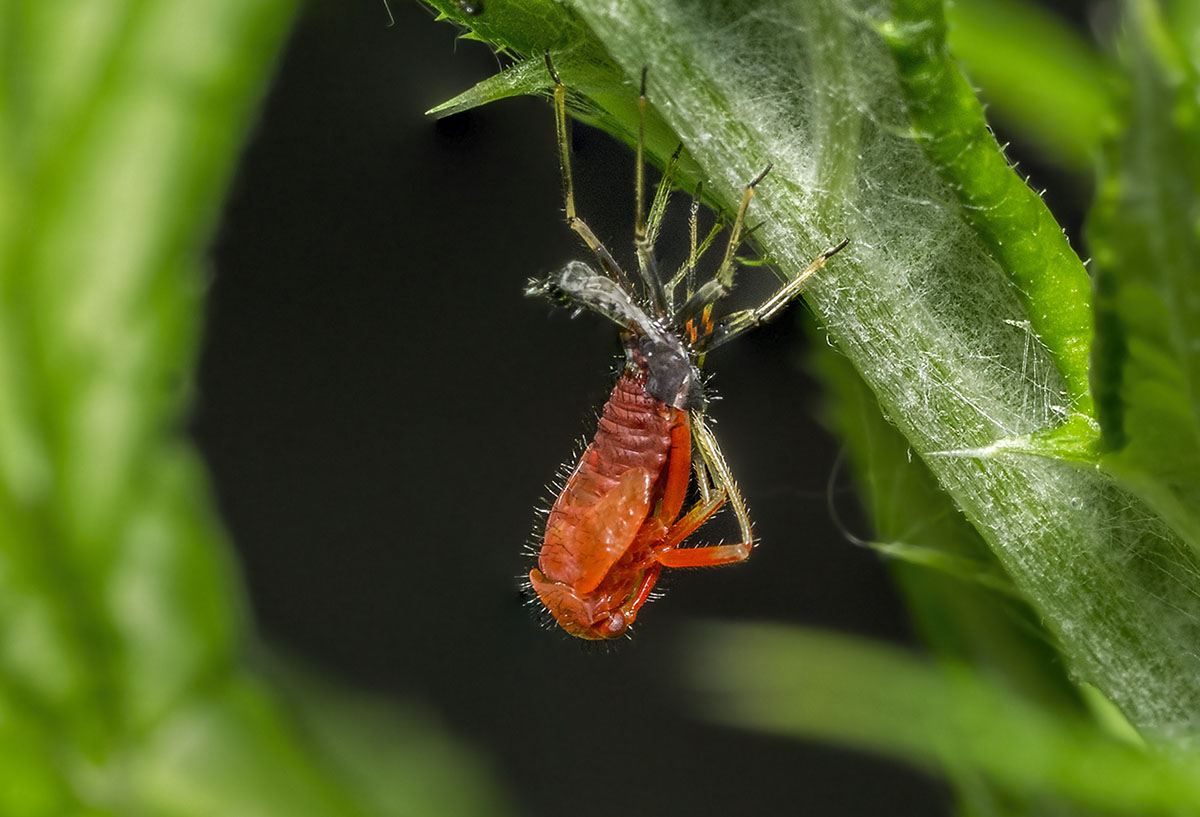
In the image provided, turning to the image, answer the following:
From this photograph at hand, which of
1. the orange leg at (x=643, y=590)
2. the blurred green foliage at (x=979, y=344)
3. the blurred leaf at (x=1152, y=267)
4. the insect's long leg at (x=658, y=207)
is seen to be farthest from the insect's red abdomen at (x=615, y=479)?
the blurred leaf at (x=1152, y=267)

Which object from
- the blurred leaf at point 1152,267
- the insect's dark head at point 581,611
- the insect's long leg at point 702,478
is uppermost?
the blurred leaf at point 1152,267

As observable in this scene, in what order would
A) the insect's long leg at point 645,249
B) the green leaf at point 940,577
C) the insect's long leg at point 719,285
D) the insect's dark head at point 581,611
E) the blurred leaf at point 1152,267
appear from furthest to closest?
the insect's dark head at point 581,611 < the insect's long leg at point 645,249 < the insect's long leg at point 719,285 < the green leaf at point 940,577 < the blurred leaf at point 1152,267

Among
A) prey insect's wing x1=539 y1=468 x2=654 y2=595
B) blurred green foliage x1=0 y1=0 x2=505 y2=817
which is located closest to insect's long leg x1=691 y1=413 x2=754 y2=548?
prey insect's wing x1=539 y1=468 x2=654 y2=595

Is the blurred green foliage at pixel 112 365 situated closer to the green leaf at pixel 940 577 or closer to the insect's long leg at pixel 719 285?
the insect's long leg at pixel 719 285

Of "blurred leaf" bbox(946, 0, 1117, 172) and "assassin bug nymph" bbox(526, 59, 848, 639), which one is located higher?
"blurred leaf" bbox(946, 0, 1117, 172)

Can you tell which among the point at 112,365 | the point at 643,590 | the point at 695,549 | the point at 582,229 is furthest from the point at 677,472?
the point at 112,365

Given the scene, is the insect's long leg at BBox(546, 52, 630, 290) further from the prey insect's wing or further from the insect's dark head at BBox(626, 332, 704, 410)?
the prey insect's wing

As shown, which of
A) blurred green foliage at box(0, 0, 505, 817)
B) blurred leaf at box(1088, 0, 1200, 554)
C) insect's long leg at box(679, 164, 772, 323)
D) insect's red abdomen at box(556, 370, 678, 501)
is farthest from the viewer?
insect's red abdomen at box(556, 370, 678, 501)
